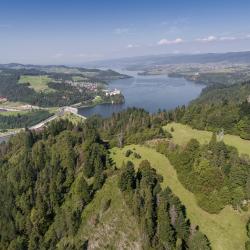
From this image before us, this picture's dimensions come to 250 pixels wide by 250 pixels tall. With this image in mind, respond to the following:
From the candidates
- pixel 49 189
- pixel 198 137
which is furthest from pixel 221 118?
pixel 49 189

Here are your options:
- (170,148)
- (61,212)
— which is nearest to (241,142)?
(170,148)

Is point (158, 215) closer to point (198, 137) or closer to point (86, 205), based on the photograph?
point (86, 205)

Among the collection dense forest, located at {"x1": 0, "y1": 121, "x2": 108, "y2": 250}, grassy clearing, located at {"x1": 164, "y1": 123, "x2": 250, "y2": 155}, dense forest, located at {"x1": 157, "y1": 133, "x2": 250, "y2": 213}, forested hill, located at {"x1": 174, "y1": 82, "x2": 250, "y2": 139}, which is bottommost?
dense forest, located at {"x1": 0, "y1": 121, "x2": 108, "y2": 250}

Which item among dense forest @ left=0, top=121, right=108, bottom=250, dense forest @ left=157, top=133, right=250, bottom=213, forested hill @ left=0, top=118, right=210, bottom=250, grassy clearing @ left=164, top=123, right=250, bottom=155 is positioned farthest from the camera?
grassy clearing @ left=164, top=123, right=250, bottom=155

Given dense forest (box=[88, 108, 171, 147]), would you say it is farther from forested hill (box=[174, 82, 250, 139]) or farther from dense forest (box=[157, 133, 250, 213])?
dense forest (box=[157, 133, 250, 213])

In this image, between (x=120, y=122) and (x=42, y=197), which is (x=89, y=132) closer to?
(x=42, y=197)

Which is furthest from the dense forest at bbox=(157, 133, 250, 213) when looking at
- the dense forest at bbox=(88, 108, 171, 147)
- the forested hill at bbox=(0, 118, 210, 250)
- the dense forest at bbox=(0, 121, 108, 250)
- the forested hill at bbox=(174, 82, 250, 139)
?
the dense forest at bbox=(0, 121, 108, 250)

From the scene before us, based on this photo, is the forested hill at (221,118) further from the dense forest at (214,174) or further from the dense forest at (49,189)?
the dense forest at (49,189)
